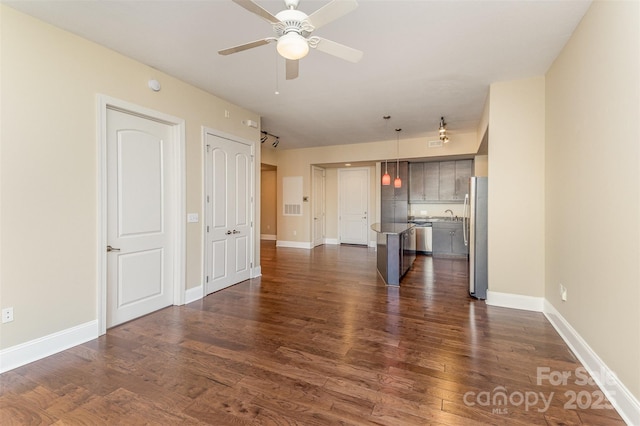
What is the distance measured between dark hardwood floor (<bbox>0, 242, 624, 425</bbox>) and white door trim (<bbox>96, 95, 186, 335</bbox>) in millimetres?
324

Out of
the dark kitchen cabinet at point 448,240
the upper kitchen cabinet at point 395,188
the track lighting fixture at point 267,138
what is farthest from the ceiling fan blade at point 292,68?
the dark kitchen cabinet at point 448,240

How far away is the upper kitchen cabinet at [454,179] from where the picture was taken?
7.58m

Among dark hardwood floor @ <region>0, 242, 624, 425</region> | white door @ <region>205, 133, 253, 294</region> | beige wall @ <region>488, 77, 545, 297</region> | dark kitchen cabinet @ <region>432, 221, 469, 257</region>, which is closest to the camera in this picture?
dark hardwood floor @ <region>0, 242, 624, 425</region>

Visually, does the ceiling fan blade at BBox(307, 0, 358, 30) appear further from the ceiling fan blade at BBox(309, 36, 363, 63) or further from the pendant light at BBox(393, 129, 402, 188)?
the pendant light at BBox(393, 129, 402, 188)

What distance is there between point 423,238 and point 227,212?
536 centimetres

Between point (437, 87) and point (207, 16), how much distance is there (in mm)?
2958

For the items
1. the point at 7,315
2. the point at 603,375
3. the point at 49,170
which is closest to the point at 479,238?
the point at 603,375

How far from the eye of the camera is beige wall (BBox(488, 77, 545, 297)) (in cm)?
362

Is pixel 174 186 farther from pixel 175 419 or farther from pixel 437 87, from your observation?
pixel 437 87

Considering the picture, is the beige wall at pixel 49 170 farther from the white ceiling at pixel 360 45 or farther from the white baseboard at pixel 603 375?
the white baseboard at pixel 603 375

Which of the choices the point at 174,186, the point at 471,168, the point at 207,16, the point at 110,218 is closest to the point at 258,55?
the point at 207,16

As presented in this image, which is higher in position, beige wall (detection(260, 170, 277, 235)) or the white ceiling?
the white ceiling

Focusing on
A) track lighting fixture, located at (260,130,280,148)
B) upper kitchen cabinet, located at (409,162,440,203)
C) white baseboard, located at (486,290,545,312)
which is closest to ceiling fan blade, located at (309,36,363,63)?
white baseboard, located at (486,290,545,312)

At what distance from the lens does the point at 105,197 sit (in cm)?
299
